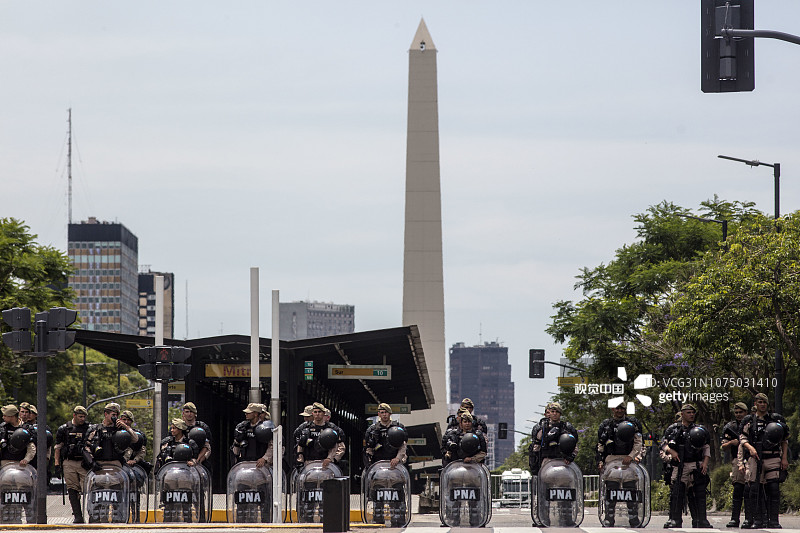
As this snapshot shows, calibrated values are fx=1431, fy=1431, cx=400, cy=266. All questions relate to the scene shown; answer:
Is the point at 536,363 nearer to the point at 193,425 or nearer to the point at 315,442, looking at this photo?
the point at 193,425

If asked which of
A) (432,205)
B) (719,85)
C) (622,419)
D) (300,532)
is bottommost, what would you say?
(300,532)

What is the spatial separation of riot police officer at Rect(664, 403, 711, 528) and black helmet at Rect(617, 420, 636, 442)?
0.65 metres

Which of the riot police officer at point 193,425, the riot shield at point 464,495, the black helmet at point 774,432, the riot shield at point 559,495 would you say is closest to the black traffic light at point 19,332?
the riot police officer at point 193,425

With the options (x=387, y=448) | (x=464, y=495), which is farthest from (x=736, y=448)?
(x=387, y=448)

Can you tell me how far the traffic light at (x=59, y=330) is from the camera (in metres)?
20.3

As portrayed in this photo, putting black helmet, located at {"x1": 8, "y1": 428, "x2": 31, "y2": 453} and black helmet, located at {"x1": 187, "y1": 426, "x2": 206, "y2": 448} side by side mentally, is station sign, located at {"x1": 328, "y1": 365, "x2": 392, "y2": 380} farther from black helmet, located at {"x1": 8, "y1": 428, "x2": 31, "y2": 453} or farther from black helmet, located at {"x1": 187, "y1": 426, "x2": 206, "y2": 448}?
black helmet, located at {"x1": 8, "y1": 428, "x2": 31, "y2": 453}

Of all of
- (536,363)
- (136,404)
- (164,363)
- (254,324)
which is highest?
(254,324)

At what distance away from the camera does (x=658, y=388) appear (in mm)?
46844

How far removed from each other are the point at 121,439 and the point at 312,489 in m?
2.83

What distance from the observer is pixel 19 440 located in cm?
2047

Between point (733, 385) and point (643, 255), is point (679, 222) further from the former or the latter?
point (733, 385)

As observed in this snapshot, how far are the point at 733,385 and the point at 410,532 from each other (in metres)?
26.2

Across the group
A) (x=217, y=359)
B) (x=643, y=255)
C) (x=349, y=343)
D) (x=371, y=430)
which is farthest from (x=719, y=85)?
(x=643, y=255)

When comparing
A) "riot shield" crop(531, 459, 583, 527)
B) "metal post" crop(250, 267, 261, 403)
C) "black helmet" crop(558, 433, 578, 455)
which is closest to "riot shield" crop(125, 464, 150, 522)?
"metal post" crop(250, 267, 261, 403)
